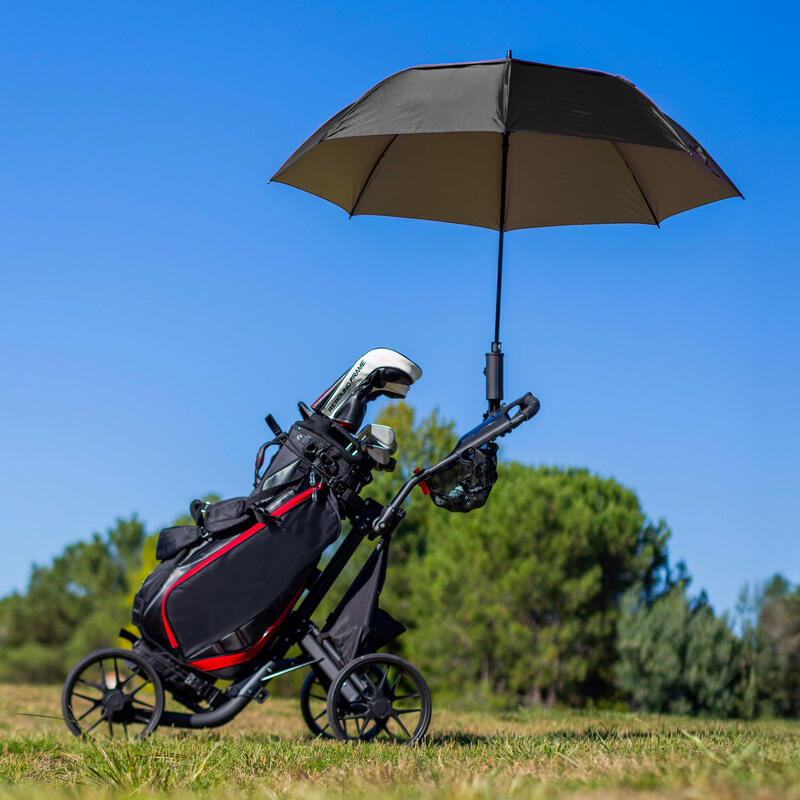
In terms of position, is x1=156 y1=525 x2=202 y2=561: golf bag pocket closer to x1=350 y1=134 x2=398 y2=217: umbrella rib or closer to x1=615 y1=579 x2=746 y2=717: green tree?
x1=350 y1=134 x2=398 y2=217: umbrella rib

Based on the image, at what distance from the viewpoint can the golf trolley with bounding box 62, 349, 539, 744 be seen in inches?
193

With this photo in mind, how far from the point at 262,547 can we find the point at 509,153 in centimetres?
297

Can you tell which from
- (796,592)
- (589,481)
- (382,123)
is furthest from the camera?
(589,481)

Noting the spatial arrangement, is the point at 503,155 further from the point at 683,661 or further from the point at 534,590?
the point at 534,590

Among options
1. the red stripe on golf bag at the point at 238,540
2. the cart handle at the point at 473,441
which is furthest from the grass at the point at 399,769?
the cart handle at the point at 473,441

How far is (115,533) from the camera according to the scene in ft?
170

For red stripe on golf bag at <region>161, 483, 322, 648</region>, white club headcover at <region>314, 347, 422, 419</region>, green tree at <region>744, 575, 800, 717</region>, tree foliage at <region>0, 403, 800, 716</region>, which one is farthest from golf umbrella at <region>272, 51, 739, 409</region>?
tree foliage at <region>0, 403, 800, 716</region>

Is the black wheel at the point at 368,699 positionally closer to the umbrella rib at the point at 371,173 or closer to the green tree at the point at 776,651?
the umbrella rib at the point at 371,173

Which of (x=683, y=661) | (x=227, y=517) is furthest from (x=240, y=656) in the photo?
(x=683, y=661)

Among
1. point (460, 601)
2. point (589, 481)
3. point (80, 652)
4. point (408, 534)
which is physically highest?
point (589, 481)

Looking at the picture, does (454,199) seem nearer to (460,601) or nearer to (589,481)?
(460,601)

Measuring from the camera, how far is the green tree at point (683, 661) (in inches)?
755

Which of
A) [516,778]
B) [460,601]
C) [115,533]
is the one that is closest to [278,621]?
[516,778]

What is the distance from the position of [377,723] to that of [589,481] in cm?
2760
